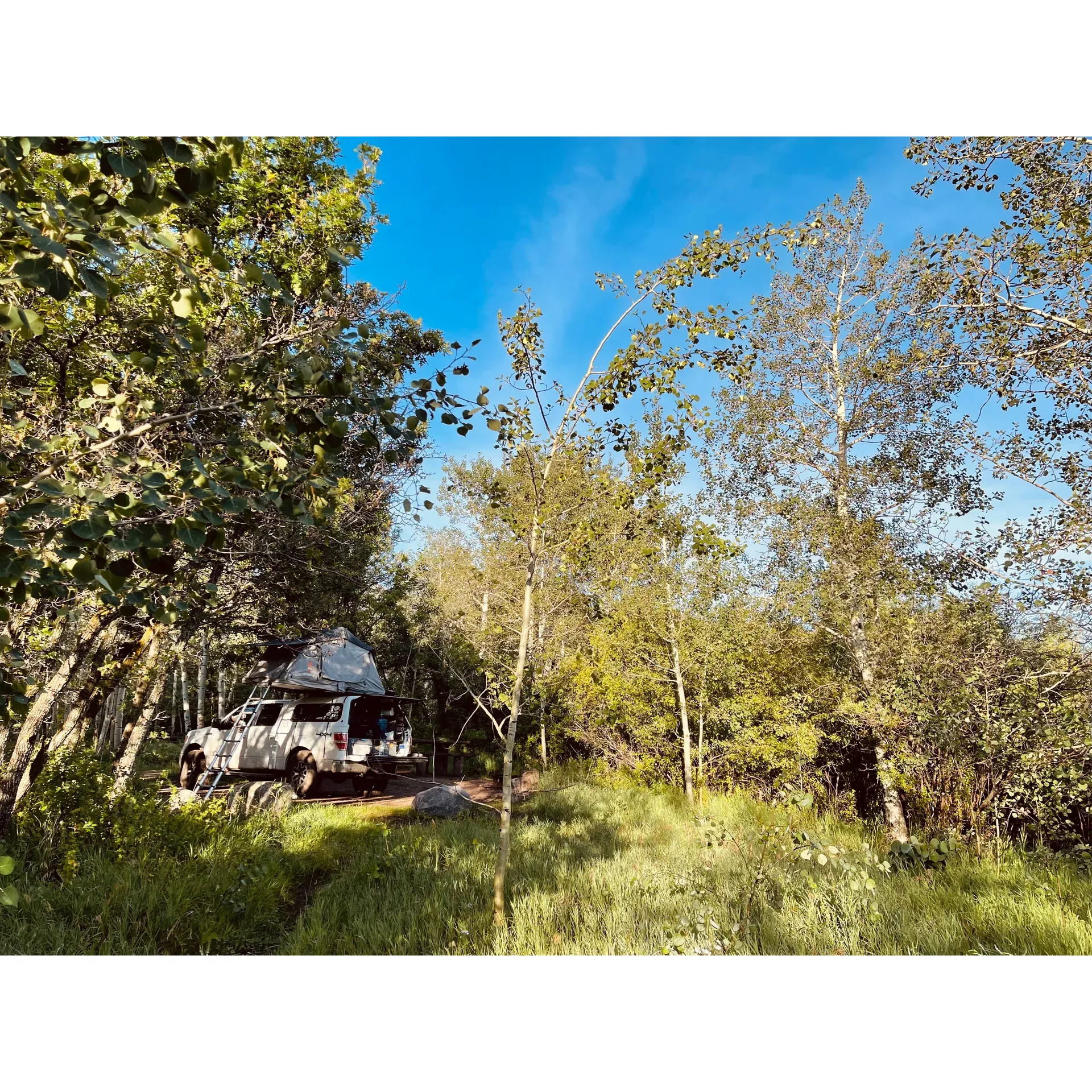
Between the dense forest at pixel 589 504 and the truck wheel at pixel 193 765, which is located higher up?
the dense forest at pixel 589 504

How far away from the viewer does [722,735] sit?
8.97m

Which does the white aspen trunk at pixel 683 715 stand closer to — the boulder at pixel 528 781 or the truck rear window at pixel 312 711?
the boulder at pixel 528 781

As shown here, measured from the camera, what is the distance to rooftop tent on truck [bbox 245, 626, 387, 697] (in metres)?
10.3

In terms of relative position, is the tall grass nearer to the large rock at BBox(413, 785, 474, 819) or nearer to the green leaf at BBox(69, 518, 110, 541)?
the large rock at BBox(413, 785, 474, 819)

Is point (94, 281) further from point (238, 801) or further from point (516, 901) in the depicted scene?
point (238, 801)

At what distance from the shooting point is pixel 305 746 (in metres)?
9.55

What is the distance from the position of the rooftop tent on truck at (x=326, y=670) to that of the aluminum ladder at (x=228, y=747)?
785 millimetres

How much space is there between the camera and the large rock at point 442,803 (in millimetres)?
7984

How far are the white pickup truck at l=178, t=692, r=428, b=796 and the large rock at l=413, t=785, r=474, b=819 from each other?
1294mm

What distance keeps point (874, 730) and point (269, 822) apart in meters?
6.68

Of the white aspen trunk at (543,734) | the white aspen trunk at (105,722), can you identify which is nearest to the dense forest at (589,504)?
the white aspen trunk at (543,734)

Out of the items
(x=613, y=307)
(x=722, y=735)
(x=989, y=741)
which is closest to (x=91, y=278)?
(x=613, y=307)

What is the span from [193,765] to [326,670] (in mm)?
2585

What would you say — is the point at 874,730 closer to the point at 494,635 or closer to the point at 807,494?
the point at 807,494
